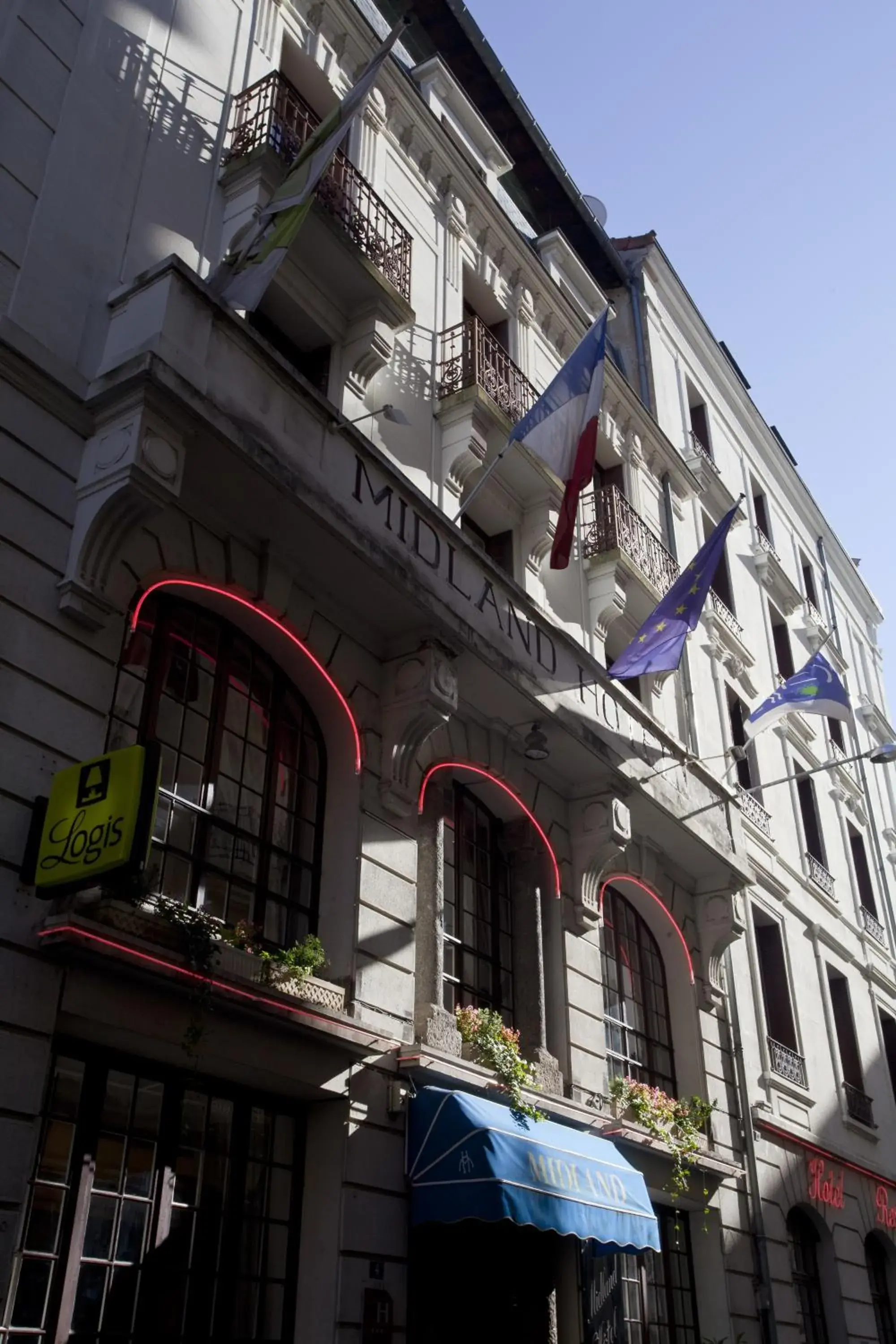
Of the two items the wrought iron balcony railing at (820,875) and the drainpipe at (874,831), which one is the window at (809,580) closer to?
the drainpipe at (874,831)

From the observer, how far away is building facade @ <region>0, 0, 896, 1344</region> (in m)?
8.77

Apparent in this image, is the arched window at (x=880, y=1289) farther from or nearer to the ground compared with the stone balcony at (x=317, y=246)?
nearer to the ground

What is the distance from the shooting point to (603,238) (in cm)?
2489

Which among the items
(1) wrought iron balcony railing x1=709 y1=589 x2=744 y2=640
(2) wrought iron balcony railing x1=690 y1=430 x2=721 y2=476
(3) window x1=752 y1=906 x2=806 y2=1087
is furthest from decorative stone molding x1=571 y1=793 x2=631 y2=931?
(2) wrought iron balcony railing x1=690 y1=430 x2=721 y2=476

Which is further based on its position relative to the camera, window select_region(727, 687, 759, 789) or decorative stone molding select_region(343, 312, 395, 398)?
window select_region(727, 687, 759, 789)

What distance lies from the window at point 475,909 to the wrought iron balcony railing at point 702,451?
1314 cm

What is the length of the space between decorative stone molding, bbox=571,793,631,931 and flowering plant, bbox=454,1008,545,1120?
268 centimetres

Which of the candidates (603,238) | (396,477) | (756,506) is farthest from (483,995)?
(756,506)

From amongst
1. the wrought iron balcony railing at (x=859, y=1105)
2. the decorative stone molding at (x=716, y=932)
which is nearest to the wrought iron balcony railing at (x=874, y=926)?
the wrought iron balcony railing at (x=859, y=1105)

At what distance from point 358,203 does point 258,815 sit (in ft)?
24.3

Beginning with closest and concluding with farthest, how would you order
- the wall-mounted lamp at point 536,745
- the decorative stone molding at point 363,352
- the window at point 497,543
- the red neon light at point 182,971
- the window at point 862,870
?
the red neon light at point 182,971, the decorative stone molding at point 363,352, the wall-mounted lamp at point 536,745, the window at point 497,543, the window at point 862,870

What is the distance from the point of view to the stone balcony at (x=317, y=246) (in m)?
12.5

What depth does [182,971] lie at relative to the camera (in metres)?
8.56

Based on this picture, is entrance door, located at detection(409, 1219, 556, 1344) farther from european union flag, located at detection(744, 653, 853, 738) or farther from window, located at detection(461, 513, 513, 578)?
european union flag, located at detection(744, 653, 853, 738)
